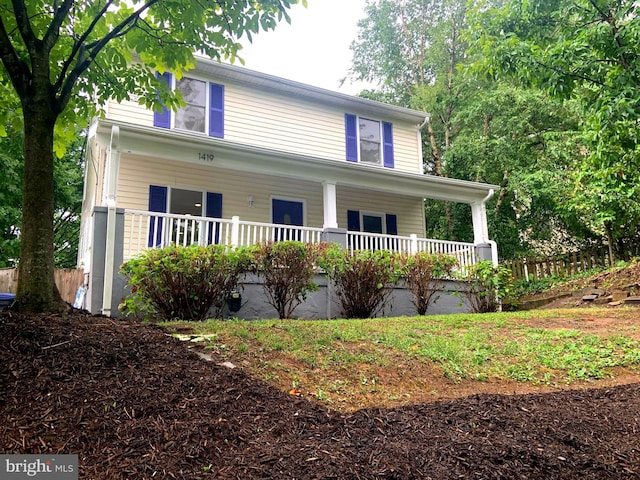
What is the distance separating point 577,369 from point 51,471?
476 cm

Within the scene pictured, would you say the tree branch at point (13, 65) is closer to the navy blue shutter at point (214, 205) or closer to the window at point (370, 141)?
the navy blue shutter at point (214, 205)

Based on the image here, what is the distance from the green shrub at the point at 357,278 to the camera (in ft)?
28.0

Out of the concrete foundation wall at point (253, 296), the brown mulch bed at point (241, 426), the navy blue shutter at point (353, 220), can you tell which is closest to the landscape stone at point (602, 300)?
the concrete foundation wall at point (253, 296)

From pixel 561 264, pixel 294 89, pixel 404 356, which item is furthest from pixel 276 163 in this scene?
pixel 561 264

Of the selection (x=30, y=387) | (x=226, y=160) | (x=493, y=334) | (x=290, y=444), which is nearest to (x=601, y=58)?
(x=493, y=334)

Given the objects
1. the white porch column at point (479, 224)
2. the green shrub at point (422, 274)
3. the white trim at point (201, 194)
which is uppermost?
the white trim at point (201, 194)

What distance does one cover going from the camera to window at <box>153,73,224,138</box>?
36.5ft

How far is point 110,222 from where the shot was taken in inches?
301

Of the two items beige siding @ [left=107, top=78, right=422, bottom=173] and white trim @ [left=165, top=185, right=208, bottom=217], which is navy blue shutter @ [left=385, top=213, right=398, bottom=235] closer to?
beige siding @ [left=107, top=78, right=422, bottom=173]

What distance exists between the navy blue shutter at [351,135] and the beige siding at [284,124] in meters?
0.14

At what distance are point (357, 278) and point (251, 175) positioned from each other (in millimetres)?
4836

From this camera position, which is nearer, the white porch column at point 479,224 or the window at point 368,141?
the white porch column at point 479,224

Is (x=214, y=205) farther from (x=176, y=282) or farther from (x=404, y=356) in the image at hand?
(x=404, y=356)

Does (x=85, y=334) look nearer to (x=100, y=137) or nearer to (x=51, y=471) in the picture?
(x=51, y=471)
